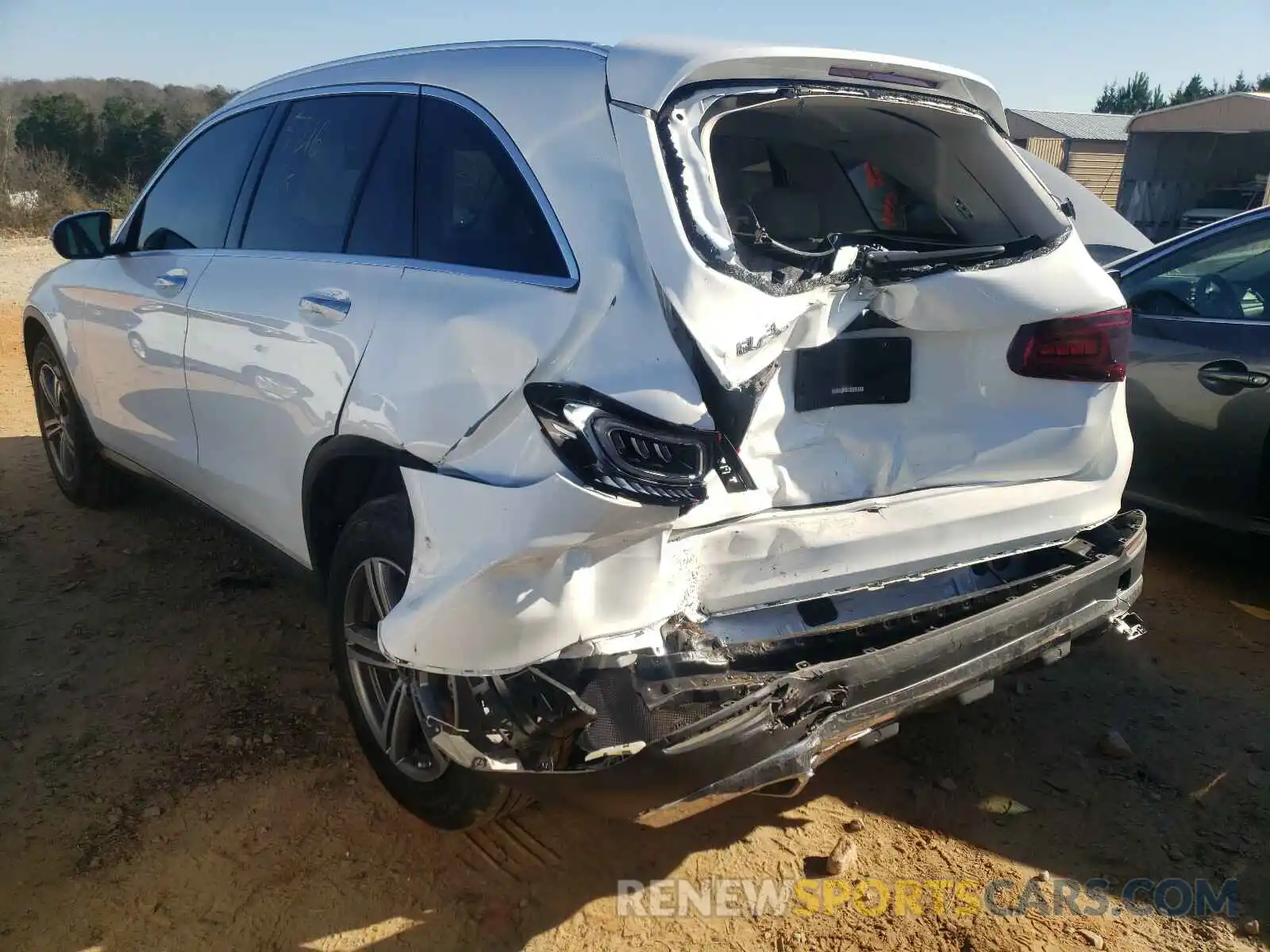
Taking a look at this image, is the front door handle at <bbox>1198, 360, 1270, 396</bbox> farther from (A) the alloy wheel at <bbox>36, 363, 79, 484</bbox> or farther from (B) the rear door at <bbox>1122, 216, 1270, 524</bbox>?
(A) the alloy wheel at <bbox>36, 363, 79, 484</bbox>

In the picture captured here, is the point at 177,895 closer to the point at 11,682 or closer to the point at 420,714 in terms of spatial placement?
the point at 420,714

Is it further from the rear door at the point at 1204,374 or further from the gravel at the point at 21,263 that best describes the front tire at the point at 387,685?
the gravel at the point at 21,263

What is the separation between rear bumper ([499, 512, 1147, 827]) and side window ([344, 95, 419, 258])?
146 cm

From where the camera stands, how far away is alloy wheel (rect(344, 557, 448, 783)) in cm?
253

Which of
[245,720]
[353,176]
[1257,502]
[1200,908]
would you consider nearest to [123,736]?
[245,720]

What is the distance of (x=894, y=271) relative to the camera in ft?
7.76

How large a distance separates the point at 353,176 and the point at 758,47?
131 centimetres

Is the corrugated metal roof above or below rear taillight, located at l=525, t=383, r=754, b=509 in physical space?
below

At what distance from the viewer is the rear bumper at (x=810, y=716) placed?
75.9 inches

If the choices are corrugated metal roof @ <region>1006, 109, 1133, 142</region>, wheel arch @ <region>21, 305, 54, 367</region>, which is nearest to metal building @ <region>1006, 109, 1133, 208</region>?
corrugated metal roof @ <region>1006, 109, 1133, 142</region>

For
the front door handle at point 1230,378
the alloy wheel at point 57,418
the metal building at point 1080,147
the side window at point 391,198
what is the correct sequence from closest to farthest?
the side window at point 391,198
the front door handle at point 1230,378
the alloy wheel at point 57,418
the metal building at point 1080,147

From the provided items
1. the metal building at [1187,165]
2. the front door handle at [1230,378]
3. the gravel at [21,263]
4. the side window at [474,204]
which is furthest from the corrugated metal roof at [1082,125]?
the side window at [474,204]

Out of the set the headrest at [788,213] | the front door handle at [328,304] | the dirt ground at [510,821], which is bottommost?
the dirt ground at [510,821]

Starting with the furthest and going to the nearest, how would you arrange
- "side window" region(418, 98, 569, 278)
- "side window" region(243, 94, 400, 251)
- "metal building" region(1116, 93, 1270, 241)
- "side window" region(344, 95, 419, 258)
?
1. "metal building" region(1116, 93, 1270, 241)
2. "side window" region(243, 94, 400, 251)
3. "side window" region(344, 95, 419, 258)
4. "side window" region(418, 98, 569, 278)
